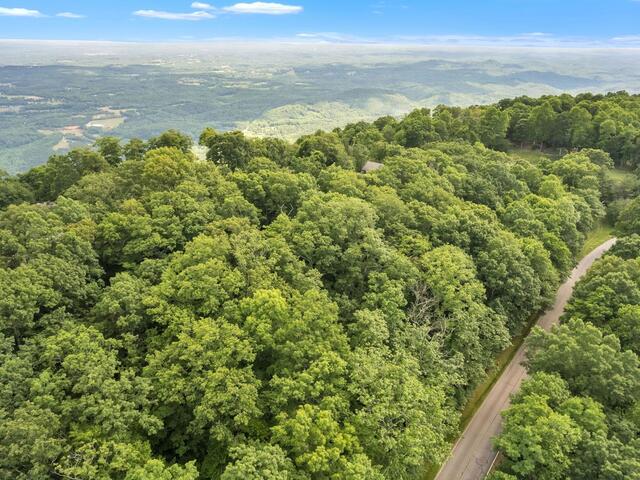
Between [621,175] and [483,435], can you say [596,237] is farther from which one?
[483,435]

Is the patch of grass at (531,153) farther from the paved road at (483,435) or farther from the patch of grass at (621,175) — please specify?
the paved road at (483,435)

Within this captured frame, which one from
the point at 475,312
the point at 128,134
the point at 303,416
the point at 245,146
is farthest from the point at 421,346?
the point at 128,134

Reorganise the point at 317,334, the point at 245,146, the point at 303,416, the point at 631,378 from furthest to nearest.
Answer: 1. the point at 245,146
2. the point at 631,378
3. the point at 317,334
4. the point at 303,416

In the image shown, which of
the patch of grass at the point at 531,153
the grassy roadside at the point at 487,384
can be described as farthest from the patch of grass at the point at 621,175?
the grassy roadside at the point at 487,384

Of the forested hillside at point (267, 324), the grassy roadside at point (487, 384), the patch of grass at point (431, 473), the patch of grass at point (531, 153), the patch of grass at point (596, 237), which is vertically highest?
the patch of grass at point (531, 153)

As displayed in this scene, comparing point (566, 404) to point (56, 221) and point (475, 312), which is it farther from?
point (56, 221)

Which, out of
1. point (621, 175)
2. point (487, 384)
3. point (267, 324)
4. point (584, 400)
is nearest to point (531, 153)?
point (621, 175)
